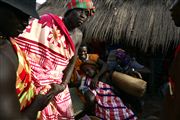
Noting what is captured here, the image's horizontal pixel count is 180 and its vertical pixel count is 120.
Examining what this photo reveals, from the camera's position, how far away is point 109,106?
566cm

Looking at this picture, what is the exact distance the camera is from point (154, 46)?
25.0ft

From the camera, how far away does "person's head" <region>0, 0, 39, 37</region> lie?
1.68m

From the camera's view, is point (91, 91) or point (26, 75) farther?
point (91, 91)

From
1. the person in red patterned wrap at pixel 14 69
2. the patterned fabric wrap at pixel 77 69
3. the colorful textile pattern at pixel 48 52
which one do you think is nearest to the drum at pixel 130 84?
the patterned fabric wrap at pixel 77 69

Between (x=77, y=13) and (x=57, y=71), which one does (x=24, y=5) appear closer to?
(x=57, y=71)

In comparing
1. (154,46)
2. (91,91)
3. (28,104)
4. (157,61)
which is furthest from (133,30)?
(28,104)

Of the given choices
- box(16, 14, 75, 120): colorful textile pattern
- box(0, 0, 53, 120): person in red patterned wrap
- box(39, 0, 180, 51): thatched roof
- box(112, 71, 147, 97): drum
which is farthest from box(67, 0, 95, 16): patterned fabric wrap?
box(39, 0, 180, 51): thatched roof

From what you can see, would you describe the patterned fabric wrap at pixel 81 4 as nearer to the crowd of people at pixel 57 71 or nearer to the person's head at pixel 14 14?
the crowd of people at pixel 57 71

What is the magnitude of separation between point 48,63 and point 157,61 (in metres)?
5.74

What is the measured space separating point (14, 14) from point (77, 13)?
1981mm

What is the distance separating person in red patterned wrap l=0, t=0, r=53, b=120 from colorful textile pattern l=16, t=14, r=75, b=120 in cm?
114

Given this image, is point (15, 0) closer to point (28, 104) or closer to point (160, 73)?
point (28, 104)

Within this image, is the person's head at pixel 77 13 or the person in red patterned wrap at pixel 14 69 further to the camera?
the person's head at pixel 77 13

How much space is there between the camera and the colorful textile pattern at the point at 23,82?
1887 mm
